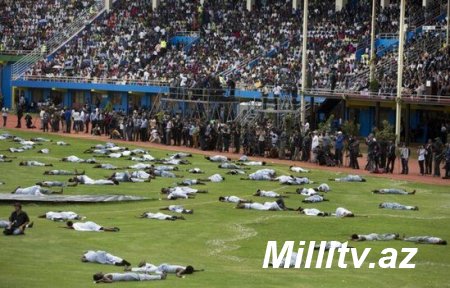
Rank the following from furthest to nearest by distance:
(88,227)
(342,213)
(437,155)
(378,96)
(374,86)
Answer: (374,86)
(378,96)
(437,155)
(342,213)
(88,227)

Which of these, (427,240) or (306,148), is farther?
(306,148)

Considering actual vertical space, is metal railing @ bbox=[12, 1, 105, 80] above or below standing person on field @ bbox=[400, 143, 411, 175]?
above

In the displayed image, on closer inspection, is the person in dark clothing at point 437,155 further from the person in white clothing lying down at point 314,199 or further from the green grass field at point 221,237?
the person in white clothing lying down at point 314,199

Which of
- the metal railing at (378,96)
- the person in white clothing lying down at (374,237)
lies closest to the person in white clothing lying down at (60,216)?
the person in white clothing lying down at (374,237)

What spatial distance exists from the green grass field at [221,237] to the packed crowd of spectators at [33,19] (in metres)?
56.1

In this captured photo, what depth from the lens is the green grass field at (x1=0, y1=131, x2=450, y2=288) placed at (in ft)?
76.7

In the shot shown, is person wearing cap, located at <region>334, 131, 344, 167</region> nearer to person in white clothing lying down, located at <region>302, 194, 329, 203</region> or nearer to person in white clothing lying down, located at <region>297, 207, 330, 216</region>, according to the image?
person in white clothing lying down, located at <region>302, 194, 329, 203</region>

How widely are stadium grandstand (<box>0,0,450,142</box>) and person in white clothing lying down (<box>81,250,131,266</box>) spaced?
113ft

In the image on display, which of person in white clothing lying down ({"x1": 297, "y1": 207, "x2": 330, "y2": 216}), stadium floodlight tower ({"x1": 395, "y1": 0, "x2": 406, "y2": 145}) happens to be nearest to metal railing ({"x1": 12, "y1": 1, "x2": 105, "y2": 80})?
stadium floodlight tower ({"x1": 395, "y1": 0, "x2": 406, "y2": 145})

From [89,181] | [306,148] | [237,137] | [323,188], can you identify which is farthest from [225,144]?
[89,181]

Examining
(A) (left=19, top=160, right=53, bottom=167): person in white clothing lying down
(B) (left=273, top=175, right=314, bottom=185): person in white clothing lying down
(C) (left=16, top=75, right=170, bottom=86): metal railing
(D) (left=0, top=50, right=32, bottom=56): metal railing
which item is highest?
(D) (left=0, top=50, right=32, bottom=56): metal railing

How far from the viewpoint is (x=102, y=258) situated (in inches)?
970

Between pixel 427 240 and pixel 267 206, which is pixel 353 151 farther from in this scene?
pixel 427 240

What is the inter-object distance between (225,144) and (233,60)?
2149 centimetres
